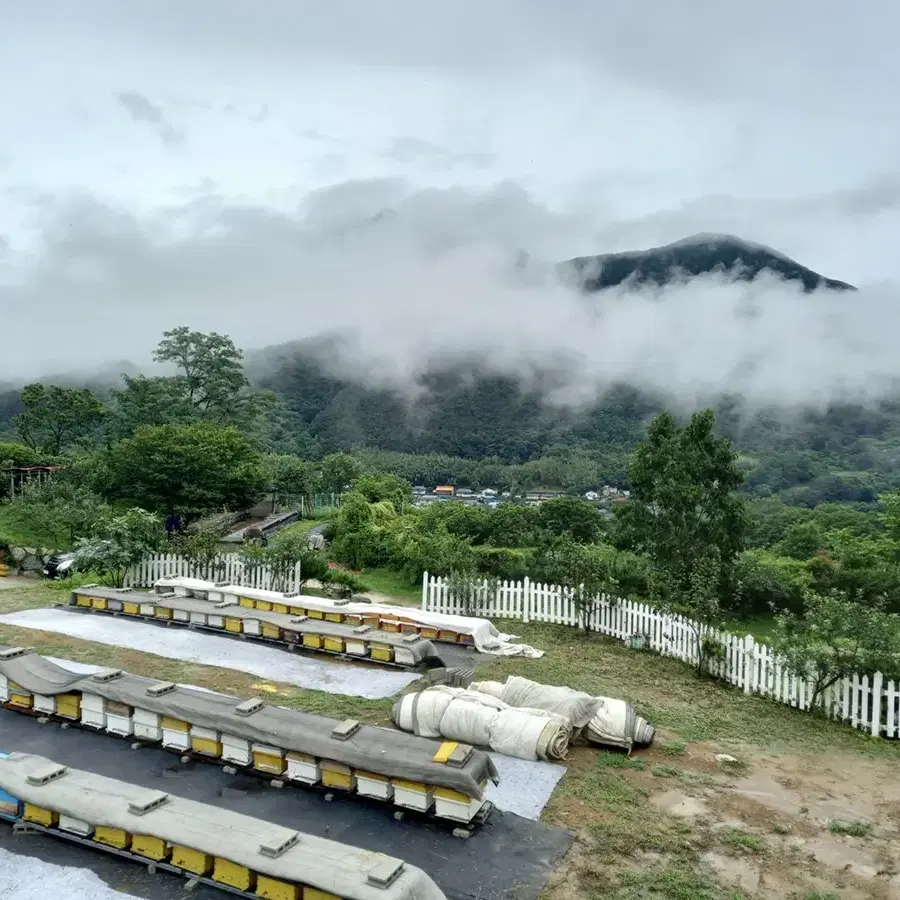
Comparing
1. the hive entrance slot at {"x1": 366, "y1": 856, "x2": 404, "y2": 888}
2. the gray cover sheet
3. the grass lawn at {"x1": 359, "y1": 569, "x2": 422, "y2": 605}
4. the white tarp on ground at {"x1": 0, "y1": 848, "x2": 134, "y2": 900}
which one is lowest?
the grass lawn at {"x1": 359, "y1": 569, "x2": 422, "y2": 605}

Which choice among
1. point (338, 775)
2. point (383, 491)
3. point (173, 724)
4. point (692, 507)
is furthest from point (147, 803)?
point (383, 491)

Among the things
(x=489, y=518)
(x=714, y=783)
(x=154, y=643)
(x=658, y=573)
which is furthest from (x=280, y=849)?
(x=489, y=518)

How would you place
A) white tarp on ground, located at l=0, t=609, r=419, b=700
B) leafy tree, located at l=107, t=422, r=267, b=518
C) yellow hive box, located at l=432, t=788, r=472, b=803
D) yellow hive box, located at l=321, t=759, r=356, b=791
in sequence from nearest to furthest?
1. yellow hive box, located at l=432, t=788, r=472, b=803
2. yellow hive box, located at l=321, t=759, r=356, b=791
3. white tarp on ground, located at l=0, t=609, r=419, b=700
4. leafy tree, located at l=107, t=422, r=267, b=518

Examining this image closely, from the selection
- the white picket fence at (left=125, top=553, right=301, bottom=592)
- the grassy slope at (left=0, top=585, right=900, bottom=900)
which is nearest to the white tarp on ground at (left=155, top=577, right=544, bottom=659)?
the grassy slope at (left=0, top=585, right=900, bottom=900)

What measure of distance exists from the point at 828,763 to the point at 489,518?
19064 mm

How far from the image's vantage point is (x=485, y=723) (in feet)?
30.1

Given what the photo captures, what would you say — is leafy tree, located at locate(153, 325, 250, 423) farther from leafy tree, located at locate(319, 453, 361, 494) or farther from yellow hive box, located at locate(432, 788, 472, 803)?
yellow hive box, located at locate(432, 788, 472, 803)

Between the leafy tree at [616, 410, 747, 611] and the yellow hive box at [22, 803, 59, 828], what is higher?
the leafy tree at [616, 410, 747, 611]

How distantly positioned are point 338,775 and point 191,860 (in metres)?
1.91

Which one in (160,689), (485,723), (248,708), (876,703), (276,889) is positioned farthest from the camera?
(876,703)

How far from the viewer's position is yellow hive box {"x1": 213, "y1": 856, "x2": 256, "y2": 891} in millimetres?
5934

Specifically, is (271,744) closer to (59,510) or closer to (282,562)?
(282,562)

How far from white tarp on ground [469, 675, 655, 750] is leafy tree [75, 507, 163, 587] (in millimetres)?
12977

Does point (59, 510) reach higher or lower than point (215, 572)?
higher
